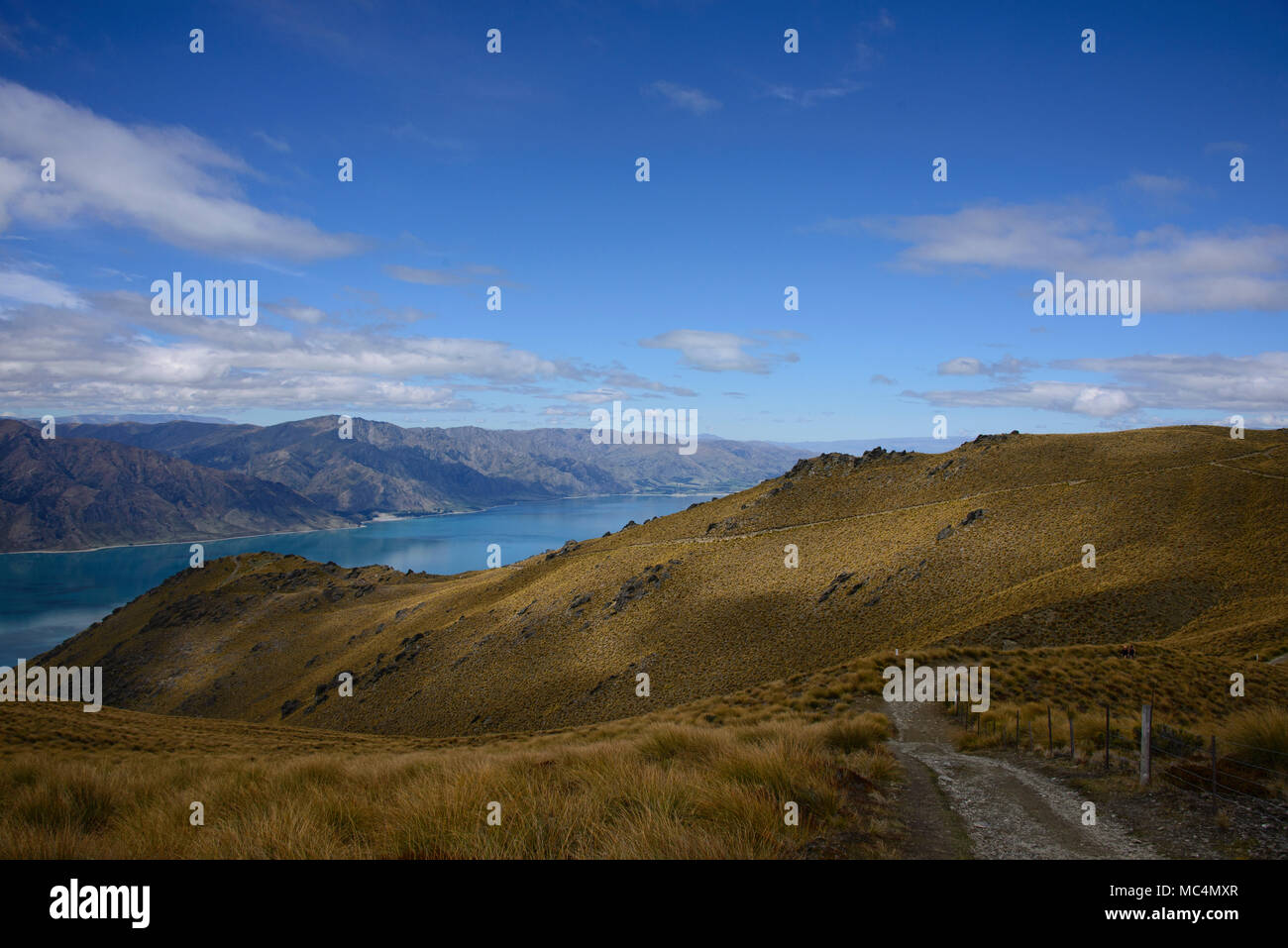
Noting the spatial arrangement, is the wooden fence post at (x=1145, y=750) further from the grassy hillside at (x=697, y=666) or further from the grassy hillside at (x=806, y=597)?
the grassy hillside at (x=806, y=597)

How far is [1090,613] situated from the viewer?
30.0 metres

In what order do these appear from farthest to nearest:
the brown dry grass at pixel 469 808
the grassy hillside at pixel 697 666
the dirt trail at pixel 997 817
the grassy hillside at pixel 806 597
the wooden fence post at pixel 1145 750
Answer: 1. the grassy hillside at pixel 806 597
2. the wooden fence post at pixel 1145 750
3. the dirt trail at pixel 997 817
4. the grassy hillside at pixel 697 666
5. the brown dry grass at pixel 469 808

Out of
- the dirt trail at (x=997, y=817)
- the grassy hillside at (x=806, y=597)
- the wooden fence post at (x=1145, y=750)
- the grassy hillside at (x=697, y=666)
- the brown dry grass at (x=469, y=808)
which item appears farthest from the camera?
the grassy hillside at (x=806, y=597)

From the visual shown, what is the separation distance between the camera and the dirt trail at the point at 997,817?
6582 mm

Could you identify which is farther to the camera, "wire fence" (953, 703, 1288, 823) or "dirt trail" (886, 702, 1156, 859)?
"wire fence" (953, 703, 1288, 823)

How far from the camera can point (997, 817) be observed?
7781 mm

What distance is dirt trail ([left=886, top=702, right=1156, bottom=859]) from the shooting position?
6582mm

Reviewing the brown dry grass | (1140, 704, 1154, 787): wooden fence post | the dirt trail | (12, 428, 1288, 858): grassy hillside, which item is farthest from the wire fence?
the brown dry grass

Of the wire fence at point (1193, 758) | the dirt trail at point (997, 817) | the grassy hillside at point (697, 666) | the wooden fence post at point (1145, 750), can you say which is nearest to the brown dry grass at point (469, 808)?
the grassy hillside at point (697, 666)

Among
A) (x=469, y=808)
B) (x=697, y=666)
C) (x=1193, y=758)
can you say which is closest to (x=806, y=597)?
(x=697, y=666)

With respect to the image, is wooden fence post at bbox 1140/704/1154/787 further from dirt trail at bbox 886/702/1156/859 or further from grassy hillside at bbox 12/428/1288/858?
dirt trail at bbox 886/702/1156/859
